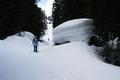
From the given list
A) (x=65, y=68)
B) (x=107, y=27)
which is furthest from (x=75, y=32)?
(x=65, y=68)

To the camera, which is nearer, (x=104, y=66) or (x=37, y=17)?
(x=104, y=66)

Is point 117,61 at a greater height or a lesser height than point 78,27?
lesser

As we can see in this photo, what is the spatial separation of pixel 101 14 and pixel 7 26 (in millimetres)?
9058

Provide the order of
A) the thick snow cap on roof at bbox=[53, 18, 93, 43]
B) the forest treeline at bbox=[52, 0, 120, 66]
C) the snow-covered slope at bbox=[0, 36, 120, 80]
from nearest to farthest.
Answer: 1. the snow-covered slope at bbox=[0, 36, 120, 80]
2. the forest treeline at bbox=[52, 0, 120, 66]
3. the thick snow cap on roof at bbox=[53, 18, 93, 43]

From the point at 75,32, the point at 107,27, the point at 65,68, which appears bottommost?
the point at 65,68

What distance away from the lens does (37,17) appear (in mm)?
55094

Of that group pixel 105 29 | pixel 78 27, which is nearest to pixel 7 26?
pixel 78 27

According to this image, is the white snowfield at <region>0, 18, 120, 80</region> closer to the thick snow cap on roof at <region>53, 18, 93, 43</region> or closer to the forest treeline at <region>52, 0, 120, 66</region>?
the forest treeline at <region>52, 0, 120, 66</region>

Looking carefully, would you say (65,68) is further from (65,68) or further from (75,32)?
(75,32)

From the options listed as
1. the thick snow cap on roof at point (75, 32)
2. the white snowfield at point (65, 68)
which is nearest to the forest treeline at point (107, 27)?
the thick snow cap on roof at point (75, 32)

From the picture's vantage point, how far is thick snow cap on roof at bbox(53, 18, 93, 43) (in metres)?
23.5

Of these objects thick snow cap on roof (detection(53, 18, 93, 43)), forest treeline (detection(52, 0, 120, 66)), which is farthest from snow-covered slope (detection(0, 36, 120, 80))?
thick snow cap on roof (detection(53, 18, 93, 43))

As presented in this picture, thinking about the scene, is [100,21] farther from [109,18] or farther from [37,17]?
[37,17]

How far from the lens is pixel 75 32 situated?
24.4 metres
